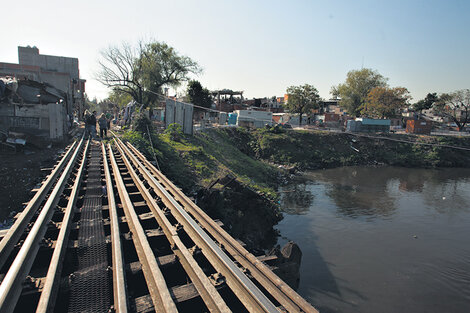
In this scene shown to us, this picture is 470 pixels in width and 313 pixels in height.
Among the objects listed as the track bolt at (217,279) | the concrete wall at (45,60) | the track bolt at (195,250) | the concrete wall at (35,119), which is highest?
the concrete wall at (45,60)

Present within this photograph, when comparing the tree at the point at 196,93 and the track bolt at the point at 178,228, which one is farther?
the tree at the point at 196,93

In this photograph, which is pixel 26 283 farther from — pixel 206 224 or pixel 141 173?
Answer: pixel 141 173

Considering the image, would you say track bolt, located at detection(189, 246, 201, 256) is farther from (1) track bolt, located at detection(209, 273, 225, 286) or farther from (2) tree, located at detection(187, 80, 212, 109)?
(2) tree, located at detection(187, 80, 212, 109)

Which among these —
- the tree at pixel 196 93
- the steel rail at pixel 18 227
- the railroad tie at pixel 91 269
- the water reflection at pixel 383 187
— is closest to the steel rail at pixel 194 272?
the railroad tie at pixel 91 269

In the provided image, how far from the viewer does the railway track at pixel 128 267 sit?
2.67 meters

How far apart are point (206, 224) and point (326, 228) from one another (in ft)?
29.4

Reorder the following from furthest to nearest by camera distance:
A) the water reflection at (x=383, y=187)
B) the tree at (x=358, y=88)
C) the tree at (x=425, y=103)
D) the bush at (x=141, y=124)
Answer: the tree at (x=425, y=103), the tree at (x=358, y=88), the bush at (x=141, y=124), the water reflection at (x=383, y=187)

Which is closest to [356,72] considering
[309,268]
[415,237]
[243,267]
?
[415,237]

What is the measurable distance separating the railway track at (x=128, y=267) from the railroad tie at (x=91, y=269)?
1 centimetres

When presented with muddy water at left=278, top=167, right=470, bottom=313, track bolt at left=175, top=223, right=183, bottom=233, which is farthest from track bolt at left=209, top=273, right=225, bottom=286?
muddy water at left=278, top=167, right=470, bottom=313

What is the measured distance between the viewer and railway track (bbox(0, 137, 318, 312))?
8.75ft

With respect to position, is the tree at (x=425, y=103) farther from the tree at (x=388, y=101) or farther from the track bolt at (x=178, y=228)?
the track bolt at (x=178, y=228)

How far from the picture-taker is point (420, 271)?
889cm

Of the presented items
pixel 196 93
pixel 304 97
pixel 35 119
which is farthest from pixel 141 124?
pixel 304 97
